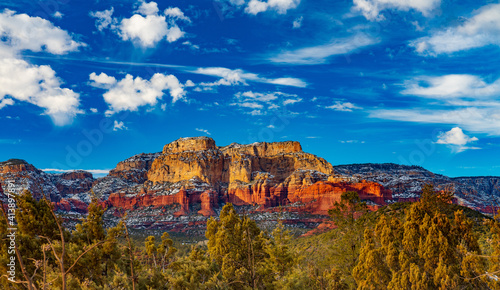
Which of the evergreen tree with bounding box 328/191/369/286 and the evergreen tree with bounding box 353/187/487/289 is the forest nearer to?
the evergreen tree with bounding box 353/187/487/289

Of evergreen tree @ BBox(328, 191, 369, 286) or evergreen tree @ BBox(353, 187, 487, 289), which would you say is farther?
evergreen tree @ BBox(328, 191, 369, 286)

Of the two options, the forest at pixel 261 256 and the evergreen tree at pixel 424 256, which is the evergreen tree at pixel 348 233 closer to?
the forest at pixel 261 256

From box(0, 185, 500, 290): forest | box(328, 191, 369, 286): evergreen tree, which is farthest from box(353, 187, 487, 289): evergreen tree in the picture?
box(328, 191, 369, 286): evergreen tree

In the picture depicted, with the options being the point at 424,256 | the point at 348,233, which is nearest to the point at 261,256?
the point at 348,233

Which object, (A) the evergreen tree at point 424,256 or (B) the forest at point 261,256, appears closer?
(B) the forest at point 261,256

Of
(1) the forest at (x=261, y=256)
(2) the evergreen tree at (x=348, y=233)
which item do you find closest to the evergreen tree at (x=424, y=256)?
(1) the forest at (x=261, y=256)

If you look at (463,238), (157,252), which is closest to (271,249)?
(463,238)

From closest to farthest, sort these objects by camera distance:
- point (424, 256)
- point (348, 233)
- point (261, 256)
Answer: point (424, 256) → point (261, 256) → point (348, 233)

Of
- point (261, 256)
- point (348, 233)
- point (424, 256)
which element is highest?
point (348, 233)

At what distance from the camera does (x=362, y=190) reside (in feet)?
620

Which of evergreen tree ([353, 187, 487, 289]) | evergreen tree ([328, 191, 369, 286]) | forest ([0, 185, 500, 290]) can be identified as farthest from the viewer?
evergreen tree ([328, 191, 369, 286])

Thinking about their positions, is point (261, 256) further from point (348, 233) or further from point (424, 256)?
point (424, 256)

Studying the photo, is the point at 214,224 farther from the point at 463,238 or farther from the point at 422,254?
the point at 463,238

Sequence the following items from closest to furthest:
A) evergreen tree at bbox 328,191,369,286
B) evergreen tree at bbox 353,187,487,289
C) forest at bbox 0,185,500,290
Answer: forest at bbox 0,185,500,290 < evergreen tree at bbox 353,187,487,289 < evergreen tree at bbox 328,191,369,286
